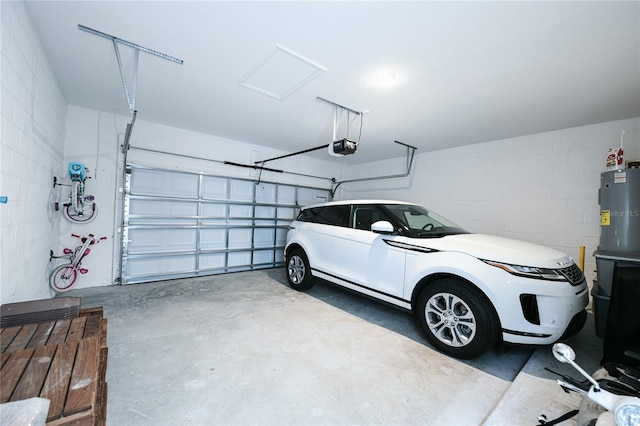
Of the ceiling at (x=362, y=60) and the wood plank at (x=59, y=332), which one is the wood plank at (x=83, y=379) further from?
the ceiling at (x=362, y=60)

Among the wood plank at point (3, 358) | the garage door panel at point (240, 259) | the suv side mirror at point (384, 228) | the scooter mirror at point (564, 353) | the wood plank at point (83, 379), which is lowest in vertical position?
the garage door panel at point (240, 259)

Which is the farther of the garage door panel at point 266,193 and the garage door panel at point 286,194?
the garage door panel at point 286,194

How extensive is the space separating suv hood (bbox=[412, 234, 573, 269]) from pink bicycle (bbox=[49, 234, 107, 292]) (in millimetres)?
4853

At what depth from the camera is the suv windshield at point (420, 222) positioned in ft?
9.77

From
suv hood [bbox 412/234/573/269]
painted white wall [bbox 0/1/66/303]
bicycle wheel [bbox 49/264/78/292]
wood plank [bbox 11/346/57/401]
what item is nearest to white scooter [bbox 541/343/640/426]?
suv hood [bbox 412/234/573/269]

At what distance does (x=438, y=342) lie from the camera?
97.3 inches

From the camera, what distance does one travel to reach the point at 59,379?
98cm

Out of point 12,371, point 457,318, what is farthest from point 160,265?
point 457,318

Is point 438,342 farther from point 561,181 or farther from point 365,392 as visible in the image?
point 561,181

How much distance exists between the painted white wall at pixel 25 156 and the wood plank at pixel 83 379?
4.39ft

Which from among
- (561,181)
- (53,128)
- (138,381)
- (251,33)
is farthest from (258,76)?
(561,181)

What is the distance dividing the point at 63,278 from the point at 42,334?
325 cm

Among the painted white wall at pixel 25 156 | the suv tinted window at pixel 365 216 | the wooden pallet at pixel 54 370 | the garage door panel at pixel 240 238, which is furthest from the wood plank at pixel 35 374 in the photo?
the garage door panel at pixel 240 238

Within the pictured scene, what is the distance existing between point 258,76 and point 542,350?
13.8 ft
